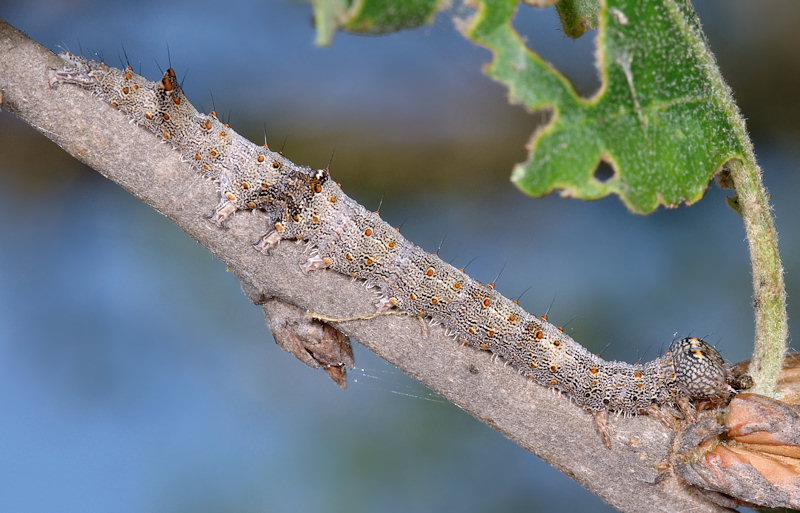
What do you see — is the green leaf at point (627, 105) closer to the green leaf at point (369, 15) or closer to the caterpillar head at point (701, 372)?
the green leaf at point (369, 15)

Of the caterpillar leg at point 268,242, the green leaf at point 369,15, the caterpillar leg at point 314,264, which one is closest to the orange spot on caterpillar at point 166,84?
the caterpillar leg at point 268,242

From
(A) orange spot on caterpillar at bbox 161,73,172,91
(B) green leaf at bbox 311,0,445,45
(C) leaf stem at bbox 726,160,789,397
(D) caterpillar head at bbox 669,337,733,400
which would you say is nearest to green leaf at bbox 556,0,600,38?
(C) leaf stem at bbox 726,160,789,397

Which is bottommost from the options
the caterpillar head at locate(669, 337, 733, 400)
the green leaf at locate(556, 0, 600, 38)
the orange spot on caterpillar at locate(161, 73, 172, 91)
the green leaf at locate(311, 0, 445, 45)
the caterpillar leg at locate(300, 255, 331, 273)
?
the green leaf at locate(311, 0, 445, 45)

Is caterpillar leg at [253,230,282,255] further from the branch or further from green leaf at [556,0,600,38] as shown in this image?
green leaf at [556,0,600,38]

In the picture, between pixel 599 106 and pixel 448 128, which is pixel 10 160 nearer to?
pixel 448 128

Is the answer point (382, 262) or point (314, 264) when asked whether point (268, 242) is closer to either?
point (314, 264)

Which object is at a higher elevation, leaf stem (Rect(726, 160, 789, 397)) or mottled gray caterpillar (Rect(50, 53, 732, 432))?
leaf stem (Rect(726, 160, 789, 397))
